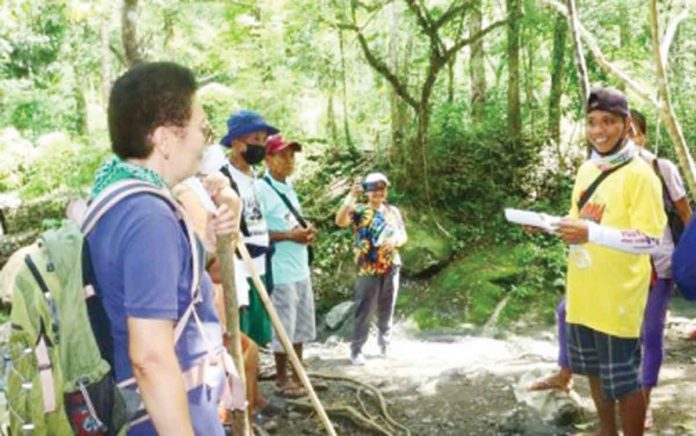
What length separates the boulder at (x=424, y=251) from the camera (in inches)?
440

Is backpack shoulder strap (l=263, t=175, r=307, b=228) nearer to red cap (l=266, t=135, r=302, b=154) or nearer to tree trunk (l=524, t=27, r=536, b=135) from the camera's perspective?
red cap (l=266, t=135, r=302, b=154)

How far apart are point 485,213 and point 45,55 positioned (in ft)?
51.1

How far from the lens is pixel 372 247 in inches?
266

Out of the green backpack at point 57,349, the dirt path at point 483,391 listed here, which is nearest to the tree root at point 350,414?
the dirt path at point 483,391

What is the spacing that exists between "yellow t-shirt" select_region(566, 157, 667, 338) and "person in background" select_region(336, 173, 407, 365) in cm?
308

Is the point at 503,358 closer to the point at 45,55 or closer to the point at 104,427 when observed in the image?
the point at 104,427

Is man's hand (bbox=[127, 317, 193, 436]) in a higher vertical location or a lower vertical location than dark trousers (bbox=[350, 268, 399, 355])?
higher

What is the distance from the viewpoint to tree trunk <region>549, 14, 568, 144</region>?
1310 centimetres

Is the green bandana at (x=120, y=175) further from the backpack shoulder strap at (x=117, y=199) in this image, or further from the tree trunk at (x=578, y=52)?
the tree trunk at (x=578, y=52)

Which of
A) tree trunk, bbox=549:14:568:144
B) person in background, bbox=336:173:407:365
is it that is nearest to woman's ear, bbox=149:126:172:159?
person in background, bbox=336:173:407:365

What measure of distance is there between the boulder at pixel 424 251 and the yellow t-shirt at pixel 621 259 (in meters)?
7.28

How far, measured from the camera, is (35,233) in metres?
14.0

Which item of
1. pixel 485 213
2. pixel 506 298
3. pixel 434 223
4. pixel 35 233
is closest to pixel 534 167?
pixel 485 213

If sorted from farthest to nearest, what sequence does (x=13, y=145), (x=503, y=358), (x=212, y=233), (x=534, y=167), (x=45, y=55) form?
1. (x=45, y=55)
2. (x=13, y=145)
3. (x=534, y=167)
4. (x=503, y=358)
5. (x=212, y=233)
